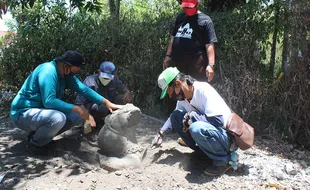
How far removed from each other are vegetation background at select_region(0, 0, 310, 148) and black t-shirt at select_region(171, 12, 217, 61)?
89cm

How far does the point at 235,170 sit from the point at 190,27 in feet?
6.33

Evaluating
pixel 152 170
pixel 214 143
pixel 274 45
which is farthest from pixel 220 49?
pixel 152 170

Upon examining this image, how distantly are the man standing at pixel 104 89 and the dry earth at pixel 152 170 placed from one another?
48 centimetres

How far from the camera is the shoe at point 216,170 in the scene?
11.3ft

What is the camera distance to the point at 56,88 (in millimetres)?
4016

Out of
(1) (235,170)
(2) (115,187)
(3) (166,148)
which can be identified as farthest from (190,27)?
(2) (115,187)

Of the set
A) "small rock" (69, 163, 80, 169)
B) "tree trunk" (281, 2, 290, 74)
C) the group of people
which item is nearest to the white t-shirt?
the group of people

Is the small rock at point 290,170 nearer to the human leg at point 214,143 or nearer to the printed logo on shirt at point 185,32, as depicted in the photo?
the human leg at point 214,143

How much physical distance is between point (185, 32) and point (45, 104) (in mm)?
1990

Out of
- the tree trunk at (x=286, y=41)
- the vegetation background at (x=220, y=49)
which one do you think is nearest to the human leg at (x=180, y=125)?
the vegetation background at (x=220, y=49)

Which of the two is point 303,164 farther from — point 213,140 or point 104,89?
point 104,89

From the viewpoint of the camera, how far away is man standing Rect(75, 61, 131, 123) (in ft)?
15.8

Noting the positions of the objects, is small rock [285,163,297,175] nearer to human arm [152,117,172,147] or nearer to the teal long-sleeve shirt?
human arm [152,117,172,147]

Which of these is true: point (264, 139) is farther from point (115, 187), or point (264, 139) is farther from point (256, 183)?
point (115, 187)
